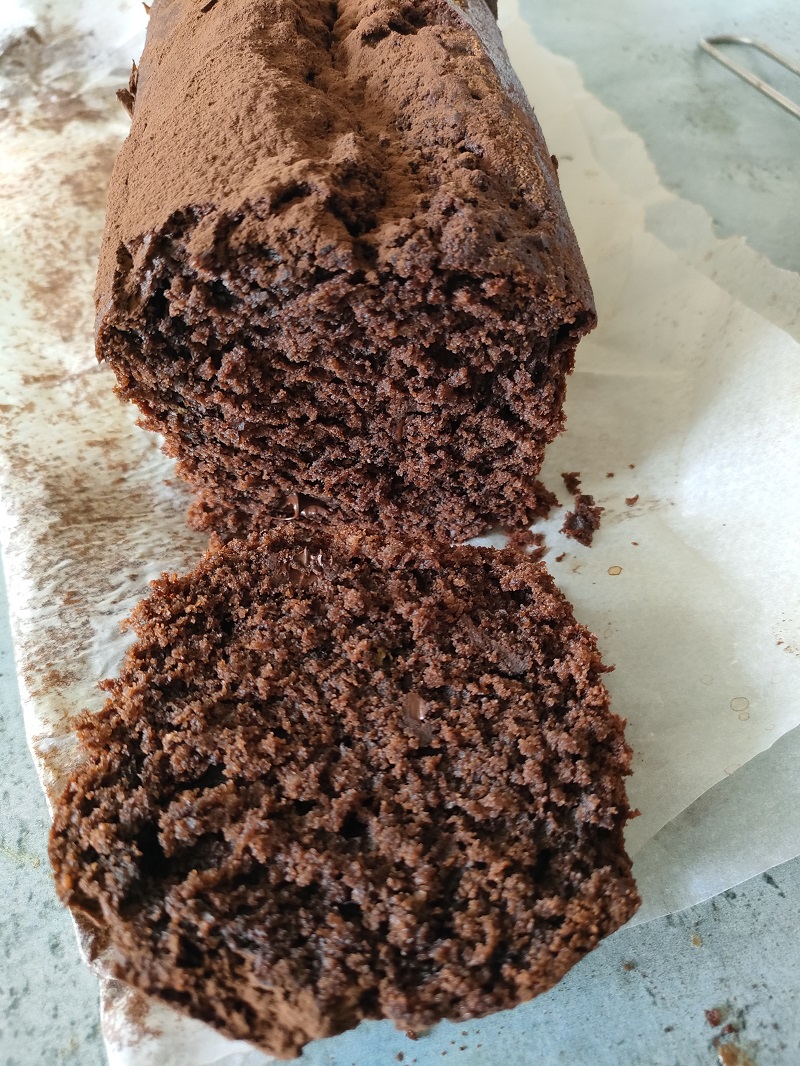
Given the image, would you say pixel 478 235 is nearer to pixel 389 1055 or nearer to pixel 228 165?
pixel 228 165

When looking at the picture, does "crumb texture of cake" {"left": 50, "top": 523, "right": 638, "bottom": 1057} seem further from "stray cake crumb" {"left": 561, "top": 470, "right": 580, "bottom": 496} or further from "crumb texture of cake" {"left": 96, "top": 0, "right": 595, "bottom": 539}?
"stray cake crumb" {"left": 561, "top": 470, "right": 580, "bottom": 496}

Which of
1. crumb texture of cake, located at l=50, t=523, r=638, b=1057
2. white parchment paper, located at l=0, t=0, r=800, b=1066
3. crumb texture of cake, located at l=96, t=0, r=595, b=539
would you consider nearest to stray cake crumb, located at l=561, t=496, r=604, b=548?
white parchment paper, located at l=0, t=0, r=800, b=1066

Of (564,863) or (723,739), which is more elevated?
(564,863)

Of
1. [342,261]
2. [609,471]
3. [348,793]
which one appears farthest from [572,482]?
[348,793]

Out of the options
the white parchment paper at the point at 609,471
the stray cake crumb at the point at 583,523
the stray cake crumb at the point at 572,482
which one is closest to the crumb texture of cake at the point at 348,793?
the white parchment paper at the point at 609,471

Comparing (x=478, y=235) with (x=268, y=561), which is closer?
(x=478, y=235)

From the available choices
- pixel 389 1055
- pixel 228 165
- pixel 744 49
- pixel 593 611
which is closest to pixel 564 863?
pixel 389 1055

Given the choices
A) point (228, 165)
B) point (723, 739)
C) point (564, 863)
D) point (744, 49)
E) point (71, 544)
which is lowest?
point (723, 739)
